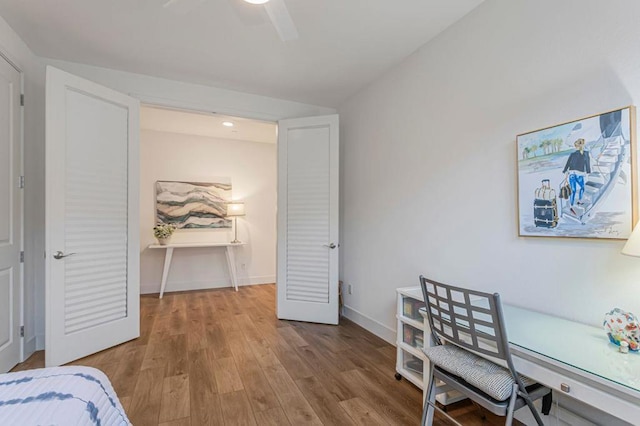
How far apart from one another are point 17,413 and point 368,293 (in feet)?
8.94

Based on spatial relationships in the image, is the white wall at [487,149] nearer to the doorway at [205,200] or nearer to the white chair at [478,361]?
the white chair at [478,361]

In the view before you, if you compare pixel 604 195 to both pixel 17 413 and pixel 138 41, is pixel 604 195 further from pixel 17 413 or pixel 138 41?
pixel 138 41

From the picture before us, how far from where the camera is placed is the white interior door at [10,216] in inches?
87.5

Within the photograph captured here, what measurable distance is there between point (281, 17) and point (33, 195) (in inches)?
102

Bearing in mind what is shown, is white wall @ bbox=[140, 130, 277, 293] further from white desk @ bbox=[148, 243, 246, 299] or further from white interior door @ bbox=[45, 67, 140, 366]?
white interior door @ bbox=[45, 67, 140, 366]

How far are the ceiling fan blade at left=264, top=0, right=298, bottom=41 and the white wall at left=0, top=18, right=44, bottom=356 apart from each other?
223 cm

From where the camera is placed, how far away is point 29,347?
2.57 meters

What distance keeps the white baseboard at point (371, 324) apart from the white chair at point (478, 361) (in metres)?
1.13

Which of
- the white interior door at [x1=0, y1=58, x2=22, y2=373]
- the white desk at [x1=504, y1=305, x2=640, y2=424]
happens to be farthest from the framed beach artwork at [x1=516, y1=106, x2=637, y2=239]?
the white interior door at [x1=0, y1=58, x2=22, y2=373]

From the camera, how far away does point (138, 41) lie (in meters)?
2.47

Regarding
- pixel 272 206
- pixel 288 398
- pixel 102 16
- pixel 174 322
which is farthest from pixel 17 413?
pixel 272 206

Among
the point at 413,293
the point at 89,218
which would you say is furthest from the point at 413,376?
the point at 89,218

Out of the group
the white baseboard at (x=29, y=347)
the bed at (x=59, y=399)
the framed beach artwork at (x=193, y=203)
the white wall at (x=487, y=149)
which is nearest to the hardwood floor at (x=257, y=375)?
the white baseboard at (x=29, y=347)

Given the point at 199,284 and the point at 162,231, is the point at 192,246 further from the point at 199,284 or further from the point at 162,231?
the point at 199,284
